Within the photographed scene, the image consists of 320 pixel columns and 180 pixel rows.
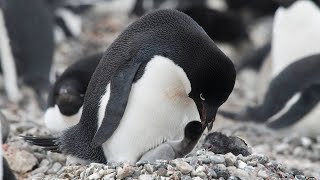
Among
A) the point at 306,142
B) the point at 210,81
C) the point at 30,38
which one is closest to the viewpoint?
the point at 210,81

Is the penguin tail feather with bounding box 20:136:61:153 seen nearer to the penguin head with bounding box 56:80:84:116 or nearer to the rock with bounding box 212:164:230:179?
the penguin head with bounding box 56:80:84:116

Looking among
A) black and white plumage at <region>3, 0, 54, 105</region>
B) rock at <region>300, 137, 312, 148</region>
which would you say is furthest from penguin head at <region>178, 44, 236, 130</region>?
→ black and white plumage at <region>3, 0, 54, 105</region>

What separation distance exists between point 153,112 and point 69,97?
4.24ft

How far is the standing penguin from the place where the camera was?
4.50 metres

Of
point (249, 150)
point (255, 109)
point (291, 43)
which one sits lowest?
point (249, 150)

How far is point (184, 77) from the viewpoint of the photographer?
4555 millimetres

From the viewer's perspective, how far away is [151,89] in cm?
466

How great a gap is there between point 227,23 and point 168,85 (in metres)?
5.51

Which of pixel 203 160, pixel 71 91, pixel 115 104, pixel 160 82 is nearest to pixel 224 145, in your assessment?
pixel 203 160

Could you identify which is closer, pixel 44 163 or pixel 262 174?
pixel 262 174

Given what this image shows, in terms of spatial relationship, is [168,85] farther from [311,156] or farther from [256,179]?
[311,156]

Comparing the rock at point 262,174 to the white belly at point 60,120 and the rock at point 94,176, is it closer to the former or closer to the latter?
the rock at point 94,176

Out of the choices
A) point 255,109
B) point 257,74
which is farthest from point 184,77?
point 257,74

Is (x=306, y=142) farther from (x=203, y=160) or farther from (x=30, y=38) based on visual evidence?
(x=30, y=38)
